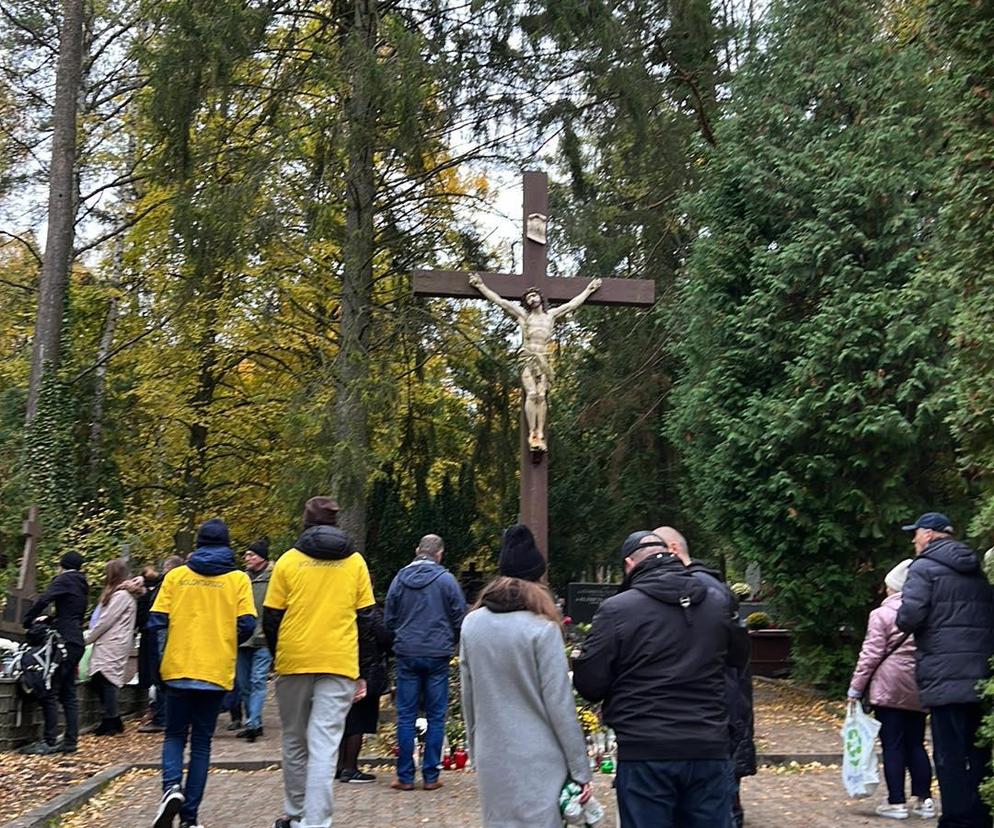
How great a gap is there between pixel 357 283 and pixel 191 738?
30.0ft

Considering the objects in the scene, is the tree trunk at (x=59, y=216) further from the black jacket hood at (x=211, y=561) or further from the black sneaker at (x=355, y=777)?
the black jacket hood at (x=211, y=561)

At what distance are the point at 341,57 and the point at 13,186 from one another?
35.9ft

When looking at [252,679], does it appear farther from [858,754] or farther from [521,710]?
[521,710]

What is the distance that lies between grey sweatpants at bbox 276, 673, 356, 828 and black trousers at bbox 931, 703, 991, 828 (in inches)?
123

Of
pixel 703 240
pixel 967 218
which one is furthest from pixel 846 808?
pixel 703 240

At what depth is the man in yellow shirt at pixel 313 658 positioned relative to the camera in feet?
21.1

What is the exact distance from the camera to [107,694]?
452 inches

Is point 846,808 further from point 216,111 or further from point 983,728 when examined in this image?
point 216,111

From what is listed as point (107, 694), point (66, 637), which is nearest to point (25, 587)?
point (107, 694)

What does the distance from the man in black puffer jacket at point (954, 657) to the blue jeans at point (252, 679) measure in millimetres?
6364

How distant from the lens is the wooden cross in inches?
498

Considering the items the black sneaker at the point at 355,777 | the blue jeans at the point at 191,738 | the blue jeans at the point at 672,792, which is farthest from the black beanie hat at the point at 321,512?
the blue jeans at the point at 672,792

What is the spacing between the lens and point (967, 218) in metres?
6.31

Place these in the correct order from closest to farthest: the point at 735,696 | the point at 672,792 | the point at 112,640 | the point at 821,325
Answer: the point at 672,792, the point at 735,696, the point at 112,640, the point at 821,325
